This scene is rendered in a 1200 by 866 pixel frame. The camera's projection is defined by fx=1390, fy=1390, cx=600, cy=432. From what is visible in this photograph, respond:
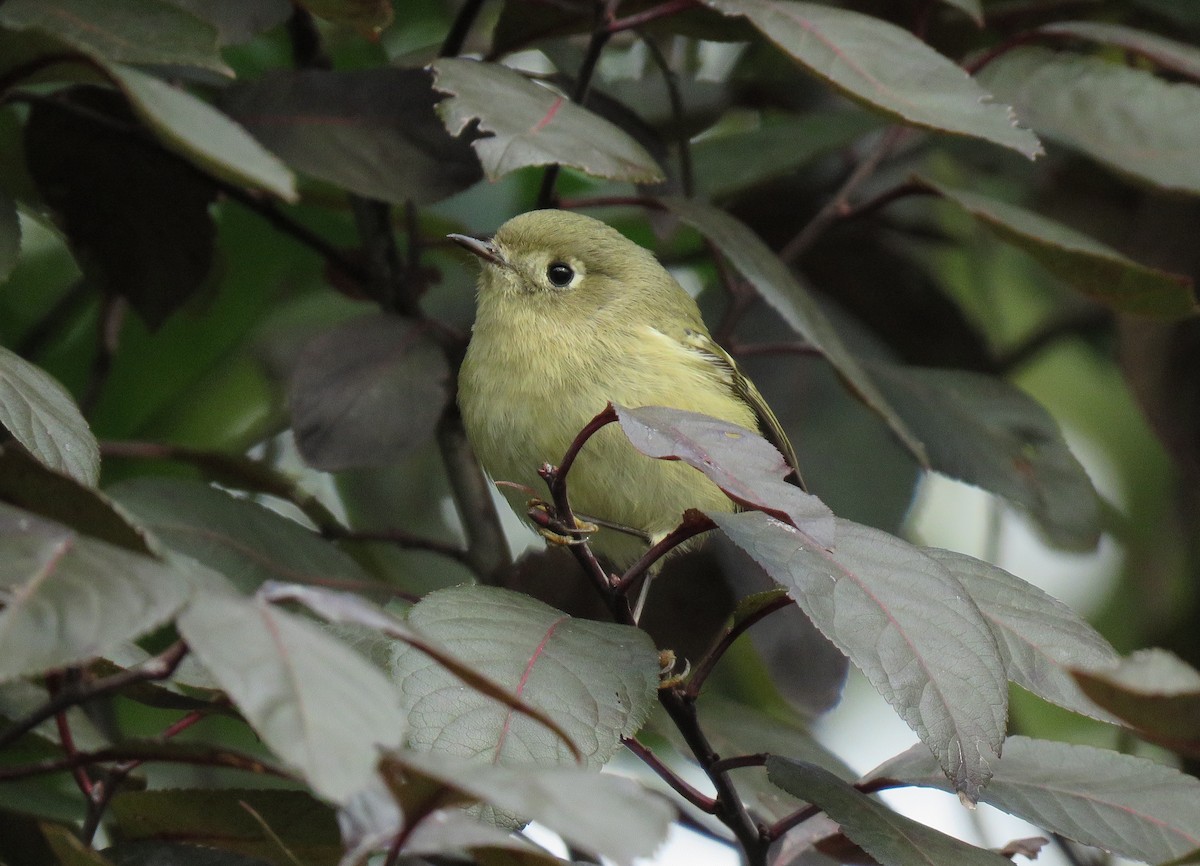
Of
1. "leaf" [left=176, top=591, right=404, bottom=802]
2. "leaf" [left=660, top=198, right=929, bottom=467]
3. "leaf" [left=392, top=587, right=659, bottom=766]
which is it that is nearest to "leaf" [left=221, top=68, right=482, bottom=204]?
Result: "leaf" [left=660, top=198, right=929, bottom=467]

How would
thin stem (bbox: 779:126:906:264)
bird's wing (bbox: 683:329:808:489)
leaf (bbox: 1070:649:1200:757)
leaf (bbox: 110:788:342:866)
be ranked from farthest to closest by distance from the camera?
bird's wing (bbox: 683:329:808:489), thin stem (bbox: 779:126:906:264), leaf (bbox: 110:788:342:866), leaf (bbox: 1070:649:1200:757)

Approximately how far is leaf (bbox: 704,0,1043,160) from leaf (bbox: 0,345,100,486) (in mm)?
1063

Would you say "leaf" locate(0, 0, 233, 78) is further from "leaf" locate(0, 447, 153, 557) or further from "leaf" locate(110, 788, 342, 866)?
"leaf" locate(110, 788, 342, 866)

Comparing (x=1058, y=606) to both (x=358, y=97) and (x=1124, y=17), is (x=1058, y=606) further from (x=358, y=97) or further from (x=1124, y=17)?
(x=1124, y=17)

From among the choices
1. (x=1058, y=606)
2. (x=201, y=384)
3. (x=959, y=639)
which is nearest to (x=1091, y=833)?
(x=1058, y=606)

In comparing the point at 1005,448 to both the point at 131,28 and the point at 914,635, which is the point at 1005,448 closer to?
the point at 914,635

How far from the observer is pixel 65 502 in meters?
1.18

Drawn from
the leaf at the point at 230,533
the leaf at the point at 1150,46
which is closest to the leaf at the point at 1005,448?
the leaf at the point at 1150,46

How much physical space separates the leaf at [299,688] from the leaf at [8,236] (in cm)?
94

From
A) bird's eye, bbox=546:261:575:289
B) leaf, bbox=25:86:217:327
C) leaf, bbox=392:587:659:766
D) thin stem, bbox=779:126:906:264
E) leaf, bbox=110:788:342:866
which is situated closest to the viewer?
leaf, bbox=392:587:659:766

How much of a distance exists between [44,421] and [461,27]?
1.08m

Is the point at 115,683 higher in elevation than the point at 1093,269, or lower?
lower

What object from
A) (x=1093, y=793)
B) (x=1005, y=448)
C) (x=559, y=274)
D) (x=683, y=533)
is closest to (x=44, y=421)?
(x=683, y=533)

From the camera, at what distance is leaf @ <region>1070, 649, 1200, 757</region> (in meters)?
1.00
